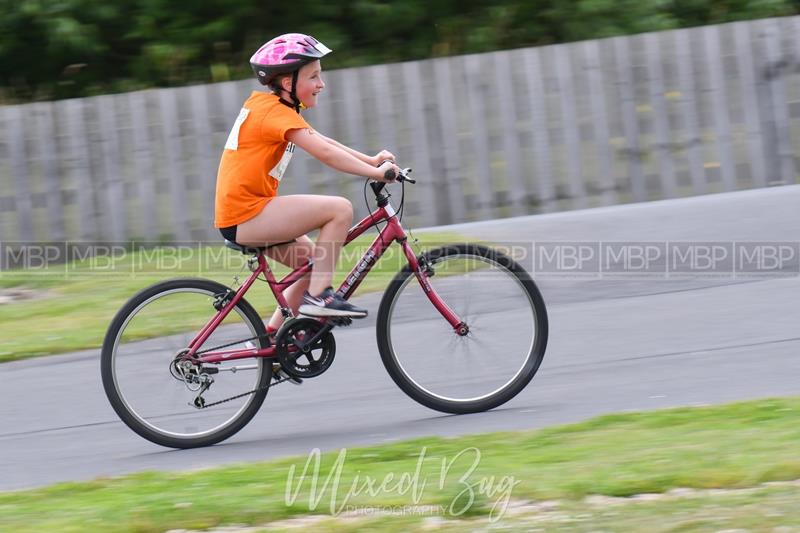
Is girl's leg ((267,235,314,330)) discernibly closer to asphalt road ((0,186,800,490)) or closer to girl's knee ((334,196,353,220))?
girl's knee ((334,196,353,220))

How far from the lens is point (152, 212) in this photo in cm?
1088

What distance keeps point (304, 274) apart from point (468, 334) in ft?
3.12

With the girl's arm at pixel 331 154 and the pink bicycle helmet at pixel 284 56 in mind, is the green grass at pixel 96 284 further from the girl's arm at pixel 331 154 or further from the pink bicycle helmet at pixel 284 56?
the pink bicycle helmet at pixel 284 56

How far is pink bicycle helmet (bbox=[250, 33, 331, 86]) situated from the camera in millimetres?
5516

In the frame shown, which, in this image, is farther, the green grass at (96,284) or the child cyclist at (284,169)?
the green grass at (96,284)

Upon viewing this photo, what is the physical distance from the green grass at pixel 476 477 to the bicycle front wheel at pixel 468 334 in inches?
21.9

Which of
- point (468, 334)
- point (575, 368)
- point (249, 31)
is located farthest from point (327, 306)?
point (249, 31)

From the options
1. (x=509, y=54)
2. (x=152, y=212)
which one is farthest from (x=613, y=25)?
(x=152, y=212)

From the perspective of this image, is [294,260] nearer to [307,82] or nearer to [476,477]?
[307,82]

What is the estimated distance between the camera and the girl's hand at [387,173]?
221 inches

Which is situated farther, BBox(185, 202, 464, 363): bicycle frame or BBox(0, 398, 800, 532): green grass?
BBox(185, 202, 464, 363): bicycle frame
